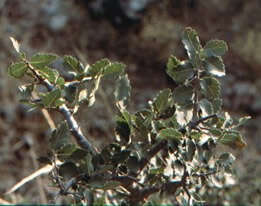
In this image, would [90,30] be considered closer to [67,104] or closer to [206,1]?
[206,1]

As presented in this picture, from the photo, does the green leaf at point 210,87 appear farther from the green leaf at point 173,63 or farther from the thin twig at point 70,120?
the thin twig at point 70,120

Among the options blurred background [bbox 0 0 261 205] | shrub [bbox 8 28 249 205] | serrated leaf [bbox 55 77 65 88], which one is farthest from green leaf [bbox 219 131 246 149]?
blurred background [bbox 0 0 261 205]

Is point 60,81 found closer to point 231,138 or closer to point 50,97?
point 50,97

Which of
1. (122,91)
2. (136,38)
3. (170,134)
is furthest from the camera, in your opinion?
(136,38)

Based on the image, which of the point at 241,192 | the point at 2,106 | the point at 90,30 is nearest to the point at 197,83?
the point at 241,192

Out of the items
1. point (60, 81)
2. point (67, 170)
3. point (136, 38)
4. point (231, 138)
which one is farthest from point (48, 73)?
point (136, 38)

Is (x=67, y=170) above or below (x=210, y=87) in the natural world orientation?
below
